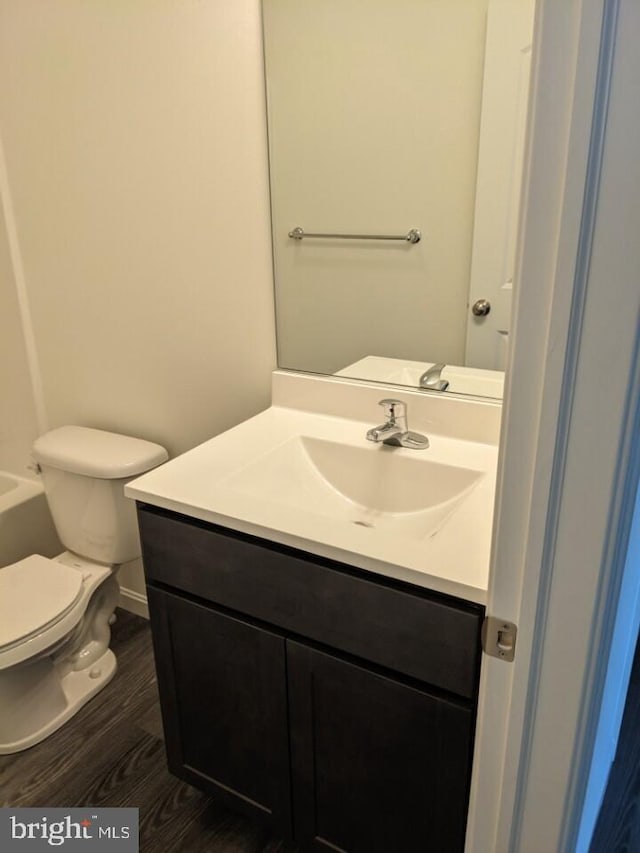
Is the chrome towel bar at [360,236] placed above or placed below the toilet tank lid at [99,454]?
above

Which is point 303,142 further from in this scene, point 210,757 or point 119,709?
point 119,709

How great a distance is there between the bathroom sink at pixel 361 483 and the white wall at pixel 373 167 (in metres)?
0.29

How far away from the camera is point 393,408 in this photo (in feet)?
4.56

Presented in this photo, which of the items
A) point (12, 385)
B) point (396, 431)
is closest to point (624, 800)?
point (396, 431)

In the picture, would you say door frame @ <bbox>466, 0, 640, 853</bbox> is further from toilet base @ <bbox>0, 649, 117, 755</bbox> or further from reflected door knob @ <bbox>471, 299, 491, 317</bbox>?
toilet base @ <bbox>0, 649, 117, 755</bbox>

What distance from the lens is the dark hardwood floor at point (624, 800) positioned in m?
1.47

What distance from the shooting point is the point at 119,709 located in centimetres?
186

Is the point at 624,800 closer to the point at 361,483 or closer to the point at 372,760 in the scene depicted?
the point at 372,760

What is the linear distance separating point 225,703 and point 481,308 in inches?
39.6

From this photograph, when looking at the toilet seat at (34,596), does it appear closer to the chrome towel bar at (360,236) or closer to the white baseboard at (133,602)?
the white baseboard at (133,602)

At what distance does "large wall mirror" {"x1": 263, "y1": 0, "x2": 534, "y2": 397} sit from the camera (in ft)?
4.24

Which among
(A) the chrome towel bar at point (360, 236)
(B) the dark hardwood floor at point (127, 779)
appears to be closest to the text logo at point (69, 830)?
(B) the dark hardwood floor at point (127, 779)

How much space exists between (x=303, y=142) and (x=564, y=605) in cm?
121

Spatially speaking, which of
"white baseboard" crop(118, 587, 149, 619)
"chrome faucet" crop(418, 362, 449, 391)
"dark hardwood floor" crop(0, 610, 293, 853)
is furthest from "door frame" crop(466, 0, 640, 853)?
"white baseboard" crop(118, 587, 149, 619)
